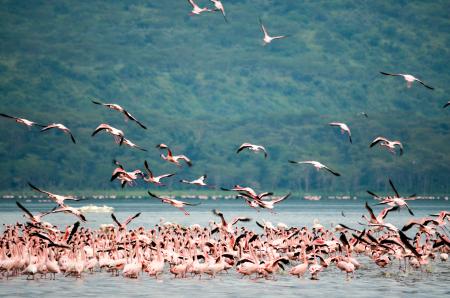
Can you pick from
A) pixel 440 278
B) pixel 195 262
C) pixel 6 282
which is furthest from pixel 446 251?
pixel 6 282

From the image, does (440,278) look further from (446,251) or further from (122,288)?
(122,288)

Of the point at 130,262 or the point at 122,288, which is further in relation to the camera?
the point at 130,262

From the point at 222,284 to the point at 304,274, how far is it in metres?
5.71

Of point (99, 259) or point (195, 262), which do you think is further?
point (99, 259)

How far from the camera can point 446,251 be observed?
57.4 m

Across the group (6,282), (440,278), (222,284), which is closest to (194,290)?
(222,284)

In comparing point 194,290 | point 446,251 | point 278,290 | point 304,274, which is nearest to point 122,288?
point 194,290

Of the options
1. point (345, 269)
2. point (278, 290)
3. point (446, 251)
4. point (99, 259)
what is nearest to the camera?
point (278, 290)

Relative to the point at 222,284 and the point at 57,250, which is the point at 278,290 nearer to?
the point at 222,284

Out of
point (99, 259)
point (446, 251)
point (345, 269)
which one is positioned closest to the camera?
point (345, 269)

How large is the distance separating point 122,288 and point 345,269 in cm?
1100

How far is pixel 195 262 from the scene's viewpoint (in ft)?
152

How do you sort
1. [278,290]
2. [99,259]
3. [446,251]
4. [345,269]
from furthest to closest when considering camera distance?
[446,251] → [99,259] → [345,269] → [278,290]

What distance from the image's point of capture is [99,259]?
50.1 m
